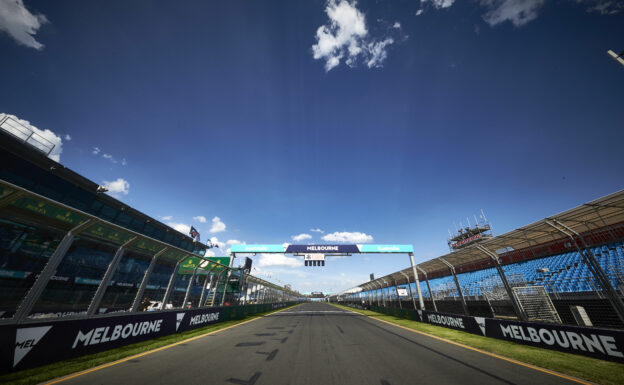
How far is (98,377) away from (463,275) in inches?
1677

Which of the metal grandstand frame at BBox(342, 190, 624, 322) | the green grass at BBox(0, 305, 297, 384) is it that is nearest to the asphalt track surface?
the green grass at BBox(0, 305, 297, 384)

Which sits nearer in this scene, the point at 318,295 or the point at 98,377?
the point at 98,377

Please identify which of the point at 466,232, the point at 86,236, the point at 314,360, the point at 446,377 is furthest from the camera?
the point at 466,232

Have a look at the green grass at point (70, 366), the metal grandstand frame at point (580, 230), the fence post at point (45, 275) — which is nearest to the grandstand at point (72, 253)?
the fence post at point (45, 275)

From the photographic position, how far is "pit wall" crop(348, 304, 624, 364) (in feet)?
16.1

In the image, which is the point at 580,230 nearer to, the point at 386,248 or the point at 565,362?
the point at 565,362

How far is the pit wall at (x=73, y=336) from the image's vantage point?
4086 millimetres

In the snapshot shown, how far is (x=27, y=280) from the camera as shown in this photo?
1886cm

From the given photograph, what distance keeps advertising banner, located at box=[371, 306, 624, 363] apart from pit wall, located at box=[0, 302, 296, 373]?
1259cm

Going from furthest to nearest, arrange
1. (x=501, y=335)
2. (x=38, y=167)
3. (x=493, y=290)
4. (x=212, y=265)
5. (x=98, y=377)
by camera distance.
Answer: (x=38, y=167)
(x=493, y=290)
(x=212, y=265)
(x=501, y=335)
(x=98, y=377)

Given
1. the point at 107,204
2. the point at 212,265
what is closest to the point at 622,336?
the point at 212,265

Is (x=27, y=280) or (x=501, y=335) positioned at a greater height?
(x=27, y=280)

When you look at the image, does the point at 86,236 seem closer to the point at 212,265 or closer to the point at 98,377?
the point at 98,377

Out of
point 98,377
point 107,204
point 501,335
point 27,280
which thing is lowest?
point 98,377
